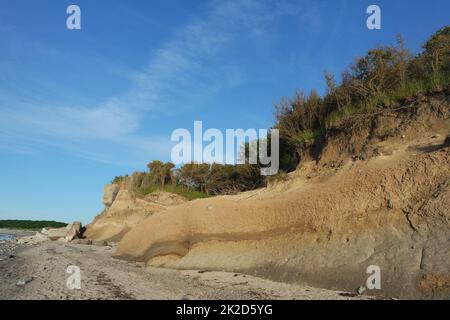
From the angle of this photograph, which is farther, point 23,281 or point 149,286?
point 23,281

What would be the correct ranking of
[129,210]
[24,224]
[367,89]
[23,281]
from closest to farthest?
1. [23,281]
2. [367,89]
3. [129,210]
4. [24,224]

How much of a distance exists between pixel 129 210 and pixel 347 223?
22516 mm

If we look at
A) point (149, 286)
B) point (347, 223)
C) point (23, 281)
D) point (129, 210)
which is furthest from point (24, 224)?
point (347, 223)

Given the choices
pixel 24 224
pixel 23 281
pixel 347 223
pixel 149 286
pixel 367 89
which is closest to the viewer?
pixel 149 286

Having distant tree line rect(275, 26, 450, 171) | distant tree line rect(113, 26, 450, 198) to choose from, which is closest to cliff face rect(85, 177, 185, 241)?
distant tree line rect(113, 26, 450, 198)

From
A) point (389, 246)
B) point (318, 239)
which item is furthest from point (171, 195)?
point (389, 246)

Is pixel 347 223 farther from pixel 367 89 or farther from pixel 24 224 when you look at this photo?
pixel 24 224

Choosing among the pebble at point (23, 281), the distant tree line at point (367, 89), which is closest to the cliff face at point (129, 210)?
the distant tree line at point (367, 89)

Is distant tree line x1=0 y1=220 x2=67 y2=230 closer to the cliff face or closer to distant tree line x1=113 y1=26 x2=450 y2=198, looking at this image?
the cliff face

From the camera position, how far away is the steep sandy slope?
6965 mm

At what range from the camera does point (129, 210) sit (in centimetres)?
2842

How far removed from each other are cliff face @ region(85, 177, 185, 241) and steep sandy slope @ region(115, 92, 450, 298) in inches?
616
